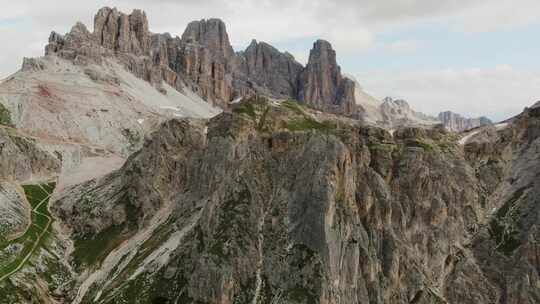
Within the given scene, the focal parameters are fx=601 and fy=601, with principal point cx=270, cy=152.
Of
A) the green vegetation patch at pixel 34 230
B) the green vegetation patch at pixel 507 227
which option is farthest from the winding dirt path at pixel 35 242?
the green vegetation patch at pixel 507 227

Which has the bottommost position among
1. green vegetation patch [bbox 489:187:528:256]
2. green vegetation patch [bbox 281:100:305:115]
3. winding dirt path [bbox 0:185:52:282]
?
winding dirt path [bbox 0:185:52:282]

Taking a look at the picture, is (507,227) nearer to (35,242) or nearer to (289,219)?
(289,219)

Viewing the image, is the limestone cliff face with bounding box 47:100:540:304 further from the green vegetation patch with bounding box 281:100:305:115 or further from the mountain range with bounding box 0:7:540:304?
the green vegetation patch with bounding box 281:100:305:115

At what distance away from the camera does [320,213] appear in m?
A: 140

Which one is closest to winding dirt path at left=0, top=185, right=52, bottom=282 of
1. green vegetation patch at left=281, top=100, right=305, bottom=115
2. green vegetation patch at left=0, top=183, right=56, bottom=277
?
green vegetation patch at left=0, top=183, right=56, bottom=277

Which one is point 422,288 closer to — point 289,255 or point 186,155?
point 289,255

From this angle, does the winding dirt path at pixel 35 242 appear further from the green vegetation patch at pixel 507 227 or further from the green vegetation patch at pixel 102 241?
the green vegetation patch at pixel 507 227

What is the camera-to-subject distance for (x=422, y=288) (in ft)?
495

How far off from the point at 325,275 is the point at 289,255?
9.73 meters

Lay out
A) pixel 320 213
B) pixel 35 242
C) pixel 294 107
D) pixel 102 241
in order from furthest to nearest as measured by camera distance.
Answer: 1. pixel 294 107
2. pixel 102 241
3. pixel 35 242
4. pixel 320 213

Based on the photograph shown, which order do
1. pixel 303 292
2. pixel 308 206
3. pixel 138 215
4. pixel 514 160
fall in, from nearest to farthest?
pixel 303 292 < pixel 308 206 < pixel 138 215 < pixel 514 160

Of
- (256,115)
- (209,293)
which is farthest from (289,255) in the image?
(256,115)

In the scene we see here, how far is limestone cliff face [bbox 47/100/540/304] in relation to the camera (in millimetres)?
139250

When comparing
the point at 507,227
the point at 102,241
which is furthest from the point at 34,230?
the point at 507,227
